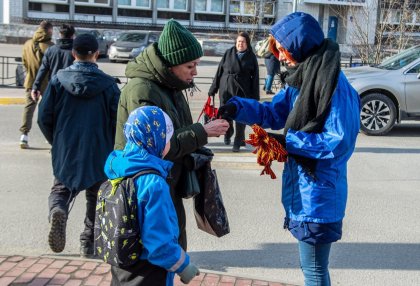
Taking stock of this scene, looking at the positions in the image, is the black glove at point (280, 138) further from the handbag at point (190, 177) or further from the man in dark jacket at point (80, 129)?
the man in dark jacket at point (80, 129)

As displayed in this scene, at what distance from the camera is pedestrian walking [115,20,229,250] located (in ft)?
11.8

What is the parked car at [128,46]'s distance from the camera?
30.2 meters

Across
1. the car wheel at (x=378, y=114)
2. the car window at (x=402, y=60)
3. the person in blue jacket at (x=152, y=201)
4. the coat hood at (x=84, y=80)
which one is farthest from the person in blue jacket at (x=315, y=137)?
the car window at (x=402, y=60)

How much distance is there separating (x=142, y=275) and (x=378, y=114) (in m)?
9.65

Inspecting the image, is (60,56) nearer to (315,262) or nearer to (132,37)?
(315,262)

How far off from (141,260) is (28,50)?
7184 millimetres

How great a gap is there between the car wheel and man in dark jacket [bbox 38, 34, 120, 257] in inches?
301

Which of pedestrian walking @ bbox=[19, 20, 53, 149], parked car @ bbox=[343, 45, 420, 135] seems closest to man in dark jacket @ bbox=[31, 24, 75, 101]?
pedestrian walking @ bbox=[19, 20, 53, 149]

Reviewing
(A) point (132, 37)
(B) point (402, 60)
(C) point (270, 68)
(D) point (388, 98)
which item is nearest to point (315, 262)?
(D) point (388, 98)

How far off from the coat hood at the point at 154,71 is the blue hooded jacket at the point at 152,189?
0.49 m

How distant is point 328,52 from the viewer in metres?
3.54

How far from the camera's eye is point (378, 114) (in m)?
12.2

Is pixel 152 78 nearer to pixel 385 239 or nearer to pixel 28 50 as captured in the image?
pixel 385 239

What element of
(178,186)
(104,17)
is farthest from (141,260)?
(104,17)
